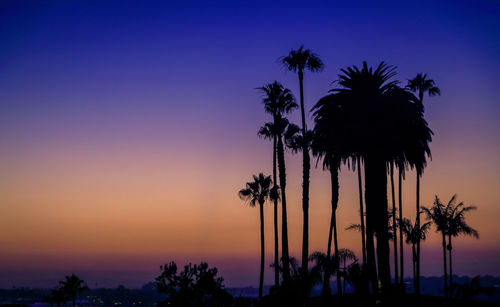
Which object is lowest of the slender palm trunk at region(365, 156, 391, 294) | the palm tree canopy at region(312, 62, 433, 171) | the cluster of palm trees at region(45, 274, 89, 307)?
the cluster of palm trees at region(45, 274, 89, 307)

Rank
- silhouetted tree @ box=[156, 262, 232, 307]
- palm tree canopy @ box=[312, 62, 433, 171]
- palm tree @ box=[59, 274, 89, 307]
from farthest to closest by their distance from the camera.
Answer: palm tree @ box=[59, 274, 89, 307], palm tree canopy @ box=[312, 62, 433, 171], silhouetted tree @ box=[156, 262, 232, 307]

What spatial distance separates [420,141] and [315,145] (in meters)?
6.77

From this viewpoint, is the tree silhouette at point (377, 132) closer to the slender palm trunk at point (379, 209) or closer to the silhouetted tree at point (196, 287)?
the slender palm trunk at point (379, 209)

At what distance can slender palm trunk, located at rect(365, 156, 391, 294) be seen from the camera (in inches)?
1105

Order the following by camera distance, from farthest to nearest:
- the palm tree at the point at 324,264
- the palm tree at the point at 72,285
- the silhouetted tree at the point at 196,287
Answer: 1. the palm tree at the point at 72,285
2. the palm tree at the point at 324,264
3. the silhouetted tree at the point at 196,287

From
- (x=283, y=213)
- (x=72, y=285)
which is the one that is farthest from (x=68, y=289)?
(x=283, y=213)

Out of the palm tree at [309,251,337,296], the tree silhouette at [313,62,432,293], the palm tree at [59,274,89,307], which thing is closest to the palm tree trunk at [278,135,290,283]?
the palm tree at [309,251,337,296]

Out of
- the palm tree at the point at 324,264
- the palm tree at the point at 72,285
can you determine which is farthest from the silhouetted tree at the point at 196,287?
the palm tree at the point at 72,285

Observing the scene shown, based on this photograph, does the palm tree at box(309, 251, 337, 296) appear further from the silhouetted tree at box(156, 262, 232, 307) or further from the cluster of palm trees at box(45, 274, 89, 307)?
the cluster of palm trees at box(45, 274, 89, 307)

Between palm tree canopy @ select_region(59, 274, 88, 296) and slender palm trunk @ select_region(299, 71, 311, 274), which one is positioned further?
palm tree canopy @ select_region(59, 274, 88, 296)

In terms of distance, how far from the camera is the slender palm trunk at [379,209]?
2808 centimetres

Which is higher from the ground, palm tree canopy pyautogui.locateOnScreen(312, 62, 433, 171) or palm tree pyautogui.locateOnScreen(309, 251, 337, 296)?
palm tree canopy pyautogui.locateOnScreen(312, 62, 433, 171)

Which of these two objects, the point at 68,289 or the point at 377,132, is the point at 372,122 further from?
the point at 68,289

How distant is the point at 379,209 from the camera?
92.6ft
